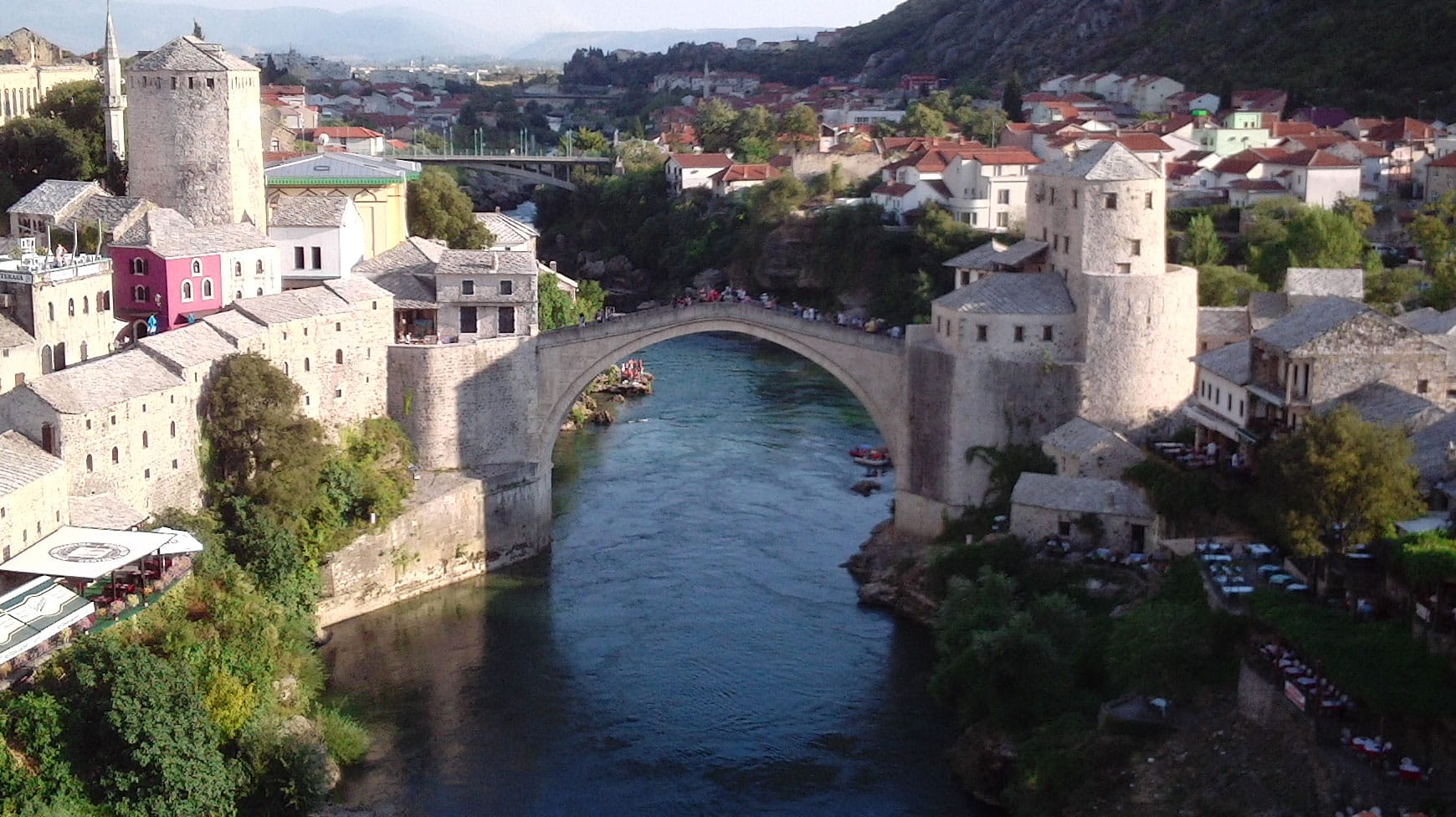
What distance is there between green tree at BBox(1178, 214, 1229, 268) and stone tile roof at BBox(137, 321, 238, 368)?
26.4m

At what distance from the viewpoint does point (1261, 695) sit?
83.5ft

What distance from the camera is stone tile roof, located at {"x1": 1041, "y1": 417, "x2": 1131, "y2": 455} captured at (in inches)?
1303

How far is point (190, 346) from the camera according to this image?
108ft

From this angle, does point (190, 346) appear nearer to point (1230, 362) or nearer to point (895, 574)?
point (895, 574)

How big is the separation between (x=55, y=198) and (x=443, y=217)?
9677 mm

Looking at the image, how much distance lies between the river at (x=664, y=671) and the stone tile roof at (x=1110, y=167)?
8880 mm

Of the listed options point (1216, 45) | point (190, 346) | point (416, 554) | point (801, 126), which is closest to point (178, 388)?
point (190, 346)

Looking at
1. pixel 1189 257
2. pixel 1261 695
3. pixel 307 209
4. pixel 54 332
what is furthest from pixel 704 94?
pixel 1261 695

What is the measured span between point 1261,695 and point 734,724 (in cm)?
840

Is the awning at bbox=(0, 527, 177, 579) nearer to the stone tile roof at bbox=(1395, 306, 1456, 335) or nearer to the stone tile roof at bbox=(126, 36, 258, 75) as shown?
the stone tile roof at bbox=(126, 36, 258, 75)

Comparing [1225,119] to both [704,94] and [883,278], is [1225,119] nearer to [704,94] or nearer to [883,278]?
[883,278]

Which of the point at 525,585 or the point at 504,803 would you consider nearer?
the point at 504,803

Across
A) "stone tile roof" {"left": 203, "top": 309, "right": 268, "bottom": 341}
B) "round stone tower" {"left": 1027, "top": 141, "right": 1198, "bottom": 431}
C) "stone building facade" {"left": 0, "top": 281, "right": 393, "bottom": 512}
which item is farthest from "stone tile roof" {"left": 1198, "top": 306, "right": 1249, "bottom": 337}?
"stone tile roof" {"left": 203, "top": 309, "right": 268, "bottom": 341}

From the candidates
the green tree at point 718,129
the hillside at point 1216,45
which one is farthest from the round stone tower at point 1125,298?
the green tree at point 718,129
